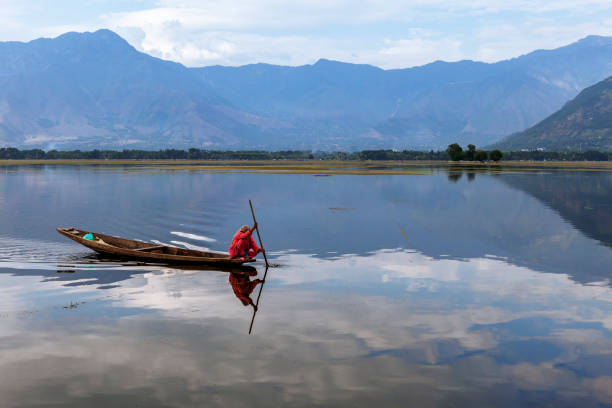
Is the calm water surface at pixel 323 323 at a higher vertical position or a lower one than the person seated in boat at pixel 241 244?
lower

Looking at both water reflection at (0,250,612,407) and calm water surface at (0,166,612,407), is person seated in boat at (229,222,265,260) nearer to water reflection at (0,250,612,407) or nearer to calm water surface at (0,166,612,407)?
calm water surface at (0,166,612,407)

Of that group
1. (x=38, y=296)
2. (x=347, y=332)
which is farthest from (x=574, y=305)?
(x=38, y=296)

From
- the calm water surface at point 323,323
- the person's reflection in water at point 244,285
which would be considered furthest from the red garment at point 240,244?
the calm water surface at point 323,323

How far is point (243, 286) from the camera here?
Answer: 95.7ft

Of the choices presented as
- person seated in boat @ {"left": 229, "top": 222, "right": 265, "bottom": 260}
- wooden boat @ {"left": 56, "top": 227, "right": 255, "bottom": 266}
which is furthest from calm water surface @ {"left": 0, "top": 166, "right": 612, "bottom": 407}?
person seated in boat @ {"left": 229, "top": 222, "right": 265, "bottom": 260}

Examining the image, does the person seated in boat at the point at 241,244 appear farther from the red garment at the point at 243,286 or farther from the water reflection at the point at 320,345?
the water reflection at the point at 320,345

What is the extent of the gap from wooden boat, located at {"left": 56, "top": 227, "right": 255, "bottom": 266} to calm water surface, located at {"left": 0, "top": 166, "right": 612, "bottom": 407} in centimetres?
75

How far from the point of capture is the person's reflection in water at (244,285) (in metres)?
26.5

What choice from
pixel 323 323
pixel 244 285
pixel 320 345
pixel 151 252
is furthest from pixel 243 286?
pixel 320 345

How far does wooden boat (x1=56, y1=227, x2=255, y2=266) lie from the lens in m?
32.4

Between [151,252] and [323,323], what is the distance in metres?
15.1

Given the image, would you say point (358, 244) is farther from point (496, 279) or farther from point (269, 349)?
point (269, 349)

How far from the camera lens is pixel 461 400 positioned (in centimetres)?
1600

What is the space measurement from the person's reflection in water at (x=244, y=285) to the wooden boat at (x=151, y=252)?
85cm
